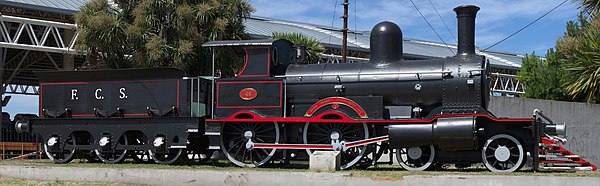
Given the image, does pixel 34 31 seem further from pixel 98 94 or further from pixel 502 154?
pixel 502 154

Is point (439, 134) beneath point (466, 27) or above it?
beneath

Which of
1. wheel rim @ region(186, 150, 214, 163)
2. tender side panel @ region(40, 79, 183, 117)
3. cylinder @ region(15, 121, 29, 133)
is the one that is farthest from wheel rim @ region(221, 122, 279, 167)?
cylinder @ region(15, 121, 29, 133)

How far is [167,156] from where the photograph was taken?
1650 centimetres

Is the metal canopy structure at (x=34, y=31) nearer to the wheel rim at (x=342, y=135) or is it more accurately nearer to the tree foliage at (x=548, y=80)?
the wheel rim at (x=342, y=135)

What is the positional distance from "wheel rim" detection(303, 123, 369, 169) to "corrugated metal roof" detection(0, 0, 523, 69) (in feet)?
53.5

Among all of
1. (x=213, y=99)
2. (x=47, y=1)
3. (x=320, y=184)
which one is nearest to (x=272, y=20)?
(x=47, y=1)

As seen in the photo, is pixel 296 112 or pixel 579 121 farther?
pixel 579 121

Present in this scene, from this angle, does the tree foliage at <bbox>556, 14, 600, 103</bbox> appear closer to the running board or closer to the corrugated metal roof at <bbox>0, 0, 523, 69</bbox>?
the running board

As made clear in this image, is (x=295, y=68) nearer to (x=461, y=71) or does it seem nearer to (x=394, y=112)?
(x=394, y=112)

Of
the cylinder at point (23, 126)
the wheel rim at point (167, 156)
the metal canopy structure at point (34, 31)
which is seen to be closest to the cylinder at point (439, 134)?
the wheel rim at point (167, 156)

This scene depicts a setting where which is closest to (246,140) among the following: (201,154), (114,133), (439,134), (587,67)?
(201,154)

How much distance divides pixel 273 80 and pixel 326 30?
3298 centimetres

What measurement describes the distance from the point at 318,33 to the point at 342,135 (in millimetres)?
29878

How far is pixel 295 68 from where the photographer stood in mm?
15070
